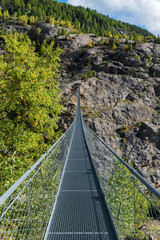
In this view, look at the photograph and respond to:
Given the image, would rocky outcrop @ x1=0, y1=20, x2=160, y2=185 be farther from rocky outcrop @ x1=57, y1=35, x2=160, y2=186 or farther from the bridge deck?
the bridge deck

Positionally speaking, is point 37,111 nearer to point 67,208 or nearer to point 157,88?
point 67,208

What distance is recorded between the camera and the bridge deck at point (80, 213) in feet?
7.49

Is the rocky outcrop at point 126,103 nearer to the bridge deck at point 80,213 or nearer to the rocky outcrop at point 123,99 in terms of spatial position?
the rocky outcrop at point 123,99

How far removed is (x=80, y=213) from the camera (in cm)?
273

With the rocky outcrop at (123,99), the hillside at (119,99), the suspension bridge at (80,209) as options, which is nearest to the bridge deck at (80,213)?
the suspension bridge at (80,209)

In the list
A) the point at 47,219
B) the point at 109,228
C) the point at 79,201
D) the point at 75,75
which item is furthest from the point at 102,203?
the point at 75,75

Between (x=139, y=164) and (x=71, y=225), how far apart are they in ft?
44.1

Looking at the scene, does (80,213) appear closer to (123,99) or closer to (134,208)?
(134,208)

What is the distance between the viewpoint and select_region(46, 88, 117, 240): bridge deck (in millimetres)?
2283

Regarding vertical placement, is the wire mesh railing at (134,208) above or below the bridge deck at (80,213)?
above

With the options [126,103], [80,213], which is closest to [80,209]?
[80,213]

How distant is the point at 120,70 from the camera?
24438mm

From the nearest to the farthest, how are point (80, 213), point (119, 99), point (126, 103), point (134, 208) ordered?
point (134, 208)
point (80, 213)
point (126, 103)
point (119, 99)

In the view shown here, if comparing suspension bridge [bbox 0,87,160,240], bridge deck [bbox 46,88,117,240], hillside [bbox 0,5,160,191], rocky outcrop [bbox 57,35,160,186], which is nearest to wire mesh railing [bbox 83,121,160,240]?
suspension bridge [bbox 0,87,160,240]
